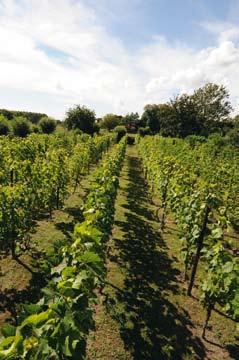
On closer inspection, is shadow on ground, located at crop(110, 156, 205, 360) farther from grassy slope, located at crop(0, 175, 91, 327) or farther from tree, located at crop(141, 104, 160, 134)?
tree, located at crop(141, 104, 160, 134)

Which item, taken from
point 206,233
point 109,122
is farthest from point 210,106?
point 206,233

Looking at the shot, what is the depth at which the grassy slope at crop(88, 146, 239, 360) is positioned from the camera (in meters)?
5.49

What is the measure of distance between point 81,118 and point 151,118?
2778cm

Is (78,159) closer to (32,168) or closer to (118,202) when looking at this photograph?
(118,202)

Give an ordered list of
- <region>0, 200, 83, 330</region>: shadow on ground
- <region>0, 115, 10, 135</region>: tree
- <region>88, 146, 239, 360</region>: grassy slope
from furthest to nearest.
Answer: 1. <region>0, 115, 10, 135</region>: tree
2. <region>0, 200, 83, 330</region>: shadow on ground
3. <region>88, 146, 239, 360</region>: grassy slope

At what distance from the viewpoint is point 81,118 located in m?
43.3

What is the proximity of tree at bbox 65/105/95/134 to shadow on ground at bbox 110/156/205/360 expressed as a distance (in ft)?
111

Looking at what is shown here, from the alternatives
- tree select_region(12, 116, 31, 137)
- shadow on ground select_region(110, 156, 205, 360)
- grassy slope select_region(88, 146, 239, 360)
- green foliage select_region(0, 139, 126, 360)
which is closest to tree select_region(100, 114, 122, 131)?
tree select_region(12, 116, 31, 137)

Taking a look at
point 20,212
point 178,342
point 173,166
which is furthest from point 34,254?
point 173,166

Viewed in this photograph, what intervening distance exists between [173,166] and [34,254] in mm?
5179

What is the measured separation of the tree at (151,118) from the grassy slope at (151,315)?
2293 inches

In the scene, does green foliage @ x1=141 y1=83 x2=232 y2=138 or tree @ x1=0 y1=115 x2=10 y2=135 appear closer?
tree @ x1=0 y1=115 x2=10 y2=135

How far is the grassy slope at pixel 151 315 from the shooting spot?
216 inches

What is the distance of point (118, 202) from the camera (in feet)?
47.9
